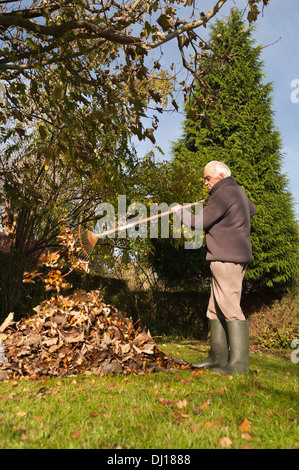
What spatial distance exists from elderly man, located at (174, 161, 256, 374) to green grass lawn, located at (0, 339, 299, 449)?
41cm

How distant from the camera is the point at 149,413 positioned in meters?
2.61

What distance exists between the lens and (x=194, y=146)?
12.3m

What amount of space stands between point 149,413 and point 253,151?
991 cm

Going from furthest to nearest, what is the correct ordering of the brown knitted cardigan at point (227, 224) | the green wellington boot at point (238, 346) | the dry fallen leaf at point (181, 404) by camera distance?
the brown knitted cardigan at point (227, 224)
the green wellington boot at point (238, 346)
the dry fallen leaf at point (181, 404)

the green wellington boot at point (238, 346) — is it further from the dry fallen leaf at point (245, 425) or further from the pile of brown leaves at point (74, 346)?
the dry fallen leaf at point (245, 425)

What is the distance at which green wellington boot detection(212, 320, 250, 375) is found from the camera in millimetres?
4039

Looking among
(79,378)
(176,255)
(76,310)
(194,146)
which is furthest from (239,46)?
(79,378)

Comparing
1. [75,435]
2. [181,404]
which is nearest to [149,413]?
[181,404]

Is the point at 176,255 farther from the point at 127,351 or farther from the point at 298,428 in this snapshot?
the point at 298,428

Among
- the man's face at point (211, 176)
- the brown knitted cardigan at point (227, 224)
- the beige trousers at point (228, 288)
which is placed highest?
the man's face at point (211, 176)

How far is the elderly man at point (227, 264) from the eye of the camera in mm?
4070

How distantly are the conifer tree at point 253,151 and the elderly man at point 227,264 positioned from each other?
20.5 feet

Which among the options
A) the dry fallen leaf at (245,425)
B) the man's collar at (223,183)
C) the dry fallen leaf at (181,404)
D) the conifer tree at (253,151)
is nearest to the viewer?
the dry fallen leaf at (245,425)

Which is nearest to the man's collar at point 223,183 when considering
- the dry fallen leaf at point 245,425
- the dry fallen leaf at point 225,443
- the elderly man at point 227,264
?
the elderly man at point 227,264
